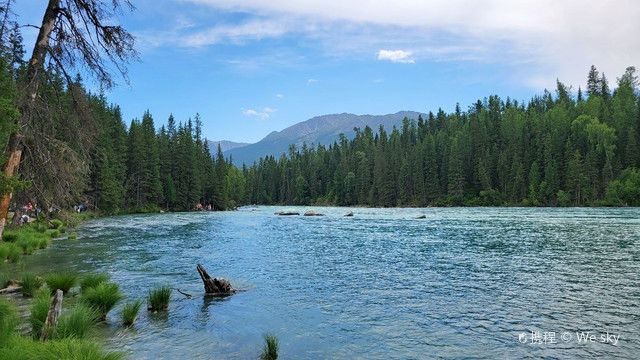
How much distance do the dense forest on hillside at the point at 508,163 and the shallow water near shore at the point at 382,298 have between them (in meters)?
76.7

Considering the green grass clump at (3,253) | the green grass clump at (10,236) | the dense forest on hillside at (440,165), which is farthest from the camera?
the dense forest on hillside at (440,165)

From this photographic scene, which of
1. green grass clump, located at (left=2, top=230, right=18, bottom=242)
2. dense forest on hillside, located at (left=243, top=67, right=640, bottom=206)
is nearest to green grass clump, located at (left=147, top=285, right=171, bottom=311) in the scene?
green grass clump, located at (left=2, top=230, right=18, bottom=242)

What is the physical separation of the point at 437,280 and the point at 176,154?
8254 centimetres

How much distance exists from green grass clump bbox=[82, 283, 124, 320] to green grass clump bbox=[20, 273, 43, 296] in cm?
279

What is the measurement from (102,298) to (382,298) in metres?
8.30

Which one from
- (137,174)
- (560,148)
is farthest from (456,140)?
(137,174)

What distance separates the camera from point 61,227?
36.2m

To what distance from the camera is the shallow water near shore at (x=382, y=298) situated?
915 cm

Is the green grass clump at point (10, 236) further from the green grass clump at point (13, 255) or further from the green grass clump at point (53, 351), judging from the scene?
the green grass clump at point (53, 351)

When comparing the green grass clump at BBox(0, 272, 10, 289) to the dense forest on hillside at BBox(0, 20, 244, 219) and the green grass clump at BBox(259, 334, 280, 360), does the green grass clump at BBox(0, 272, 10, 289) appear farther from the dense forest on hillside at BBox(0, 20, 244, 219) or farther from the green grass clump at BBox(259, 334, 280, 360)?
the green grass clump at BBox(259, 334, 280, 360)

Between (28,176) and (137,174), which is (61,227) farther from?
(137,174)

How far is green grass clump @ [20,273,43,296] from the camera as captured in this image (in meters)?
12.5

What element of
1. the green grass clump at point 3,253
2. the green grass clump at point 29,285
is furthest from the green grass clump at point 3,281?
the green grass clump at point 3,253

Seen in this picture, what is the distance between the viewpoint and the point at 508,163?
10950 cm
